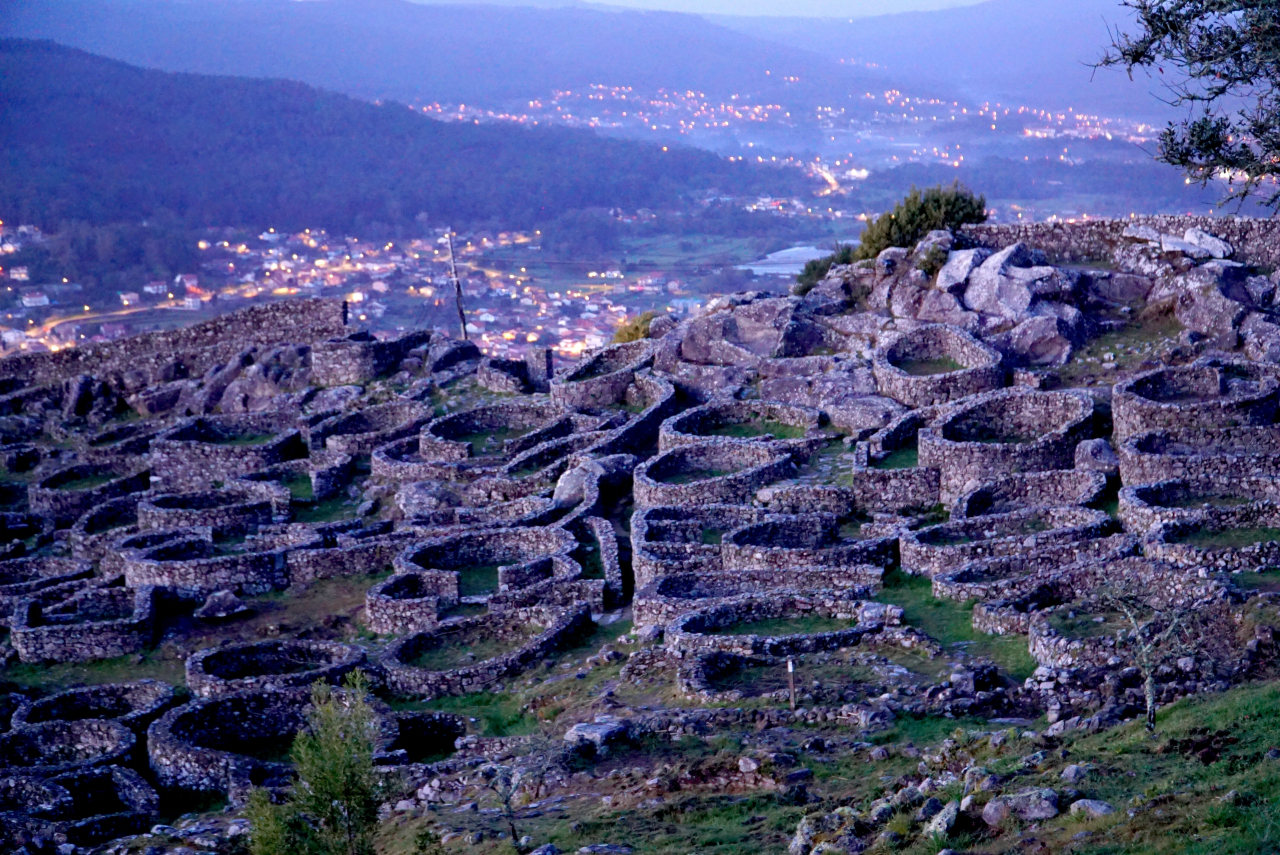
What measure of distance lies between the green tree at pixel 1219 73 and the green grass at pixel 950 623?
7529 mm

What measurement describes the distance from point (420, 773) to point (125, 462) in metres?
25.9

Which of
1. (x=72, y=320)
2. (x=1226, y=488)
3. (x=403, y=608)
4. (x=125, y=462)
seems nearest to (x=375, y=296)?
(x=72, y=320)

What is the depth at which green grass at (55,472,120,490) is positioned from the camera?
136 feet

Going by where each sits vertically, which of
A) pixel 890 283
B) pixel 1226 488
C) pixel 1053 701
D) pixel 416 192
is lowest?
pixel 1053 701

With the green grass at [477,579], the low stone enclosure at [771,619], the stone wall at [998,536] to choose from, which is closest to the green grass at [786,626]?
the low stone enclosure at [771,619]

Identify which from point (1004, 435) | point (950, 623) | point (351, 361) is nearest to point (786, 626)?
point (950, 623)

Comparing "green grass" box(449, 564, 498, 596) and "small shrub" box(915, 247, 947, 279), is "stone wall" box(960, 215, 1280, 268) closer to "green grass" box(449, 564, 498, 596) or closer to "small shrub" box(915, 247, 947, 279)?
"small shrub" box(915, 247, 947, 279)

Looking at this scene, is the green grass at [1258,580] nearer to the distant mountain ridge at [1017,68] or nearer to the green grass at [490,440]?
the green grass at [490,440]

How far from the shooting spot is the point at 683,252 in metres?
108

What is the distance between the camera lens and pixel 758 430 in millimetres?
35688

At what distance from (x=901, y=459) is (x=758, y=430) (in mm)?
5394

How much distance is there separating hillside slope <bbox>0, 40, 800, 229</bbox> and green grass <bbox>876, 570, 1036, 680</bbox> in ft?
326

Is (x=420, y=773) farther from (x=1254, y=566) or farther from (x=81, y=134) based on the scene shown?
(x=81, y=134)

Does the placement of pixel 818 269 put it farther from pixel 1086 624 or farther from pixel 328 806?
pixel 328 806
